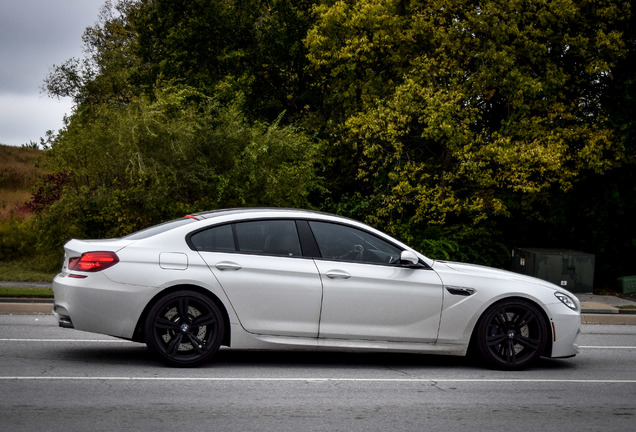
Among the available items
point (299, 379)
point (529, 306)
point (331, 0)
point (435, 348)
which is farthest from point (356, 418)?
point (331, 0)

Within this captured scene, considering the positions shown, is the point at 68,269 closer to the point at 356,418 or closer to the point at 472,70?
the point at 356,418

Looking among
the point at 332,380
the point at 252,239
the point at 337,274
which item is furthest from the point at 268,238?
A: the point at 332,380

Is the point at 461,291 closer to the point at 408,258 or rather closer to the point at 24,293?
the point at 408,258

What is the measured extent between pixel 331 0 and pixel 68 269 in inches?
850

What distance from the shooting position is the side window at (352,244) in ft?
26.5

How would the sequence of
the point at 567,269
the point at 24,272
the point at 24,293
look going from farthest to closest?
the point at 24,272
the point at 567,269
the point at 24,293

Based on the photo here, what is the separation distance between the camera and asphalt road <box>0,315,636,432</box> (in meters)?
5.86

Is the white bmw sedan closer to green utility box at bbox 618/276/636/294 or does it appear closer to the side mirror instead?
the side mirror

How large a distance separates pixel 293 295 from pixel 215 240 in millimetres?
986

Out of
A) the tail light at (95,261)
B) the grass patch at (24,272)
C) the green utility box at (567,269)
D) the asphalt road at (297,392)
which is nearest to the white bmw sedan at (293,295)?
the tail light at (95,261)

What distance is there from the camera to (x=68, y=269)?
7.73 m

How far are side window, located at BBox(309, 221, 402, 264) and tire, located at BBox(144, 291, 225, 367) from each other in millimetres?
1331

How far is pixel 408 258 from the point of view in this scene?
7.94 m

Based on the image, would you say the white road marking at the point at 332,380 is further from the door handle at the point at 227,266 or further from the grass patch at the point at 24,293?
the grass patch at the point at 24,293
